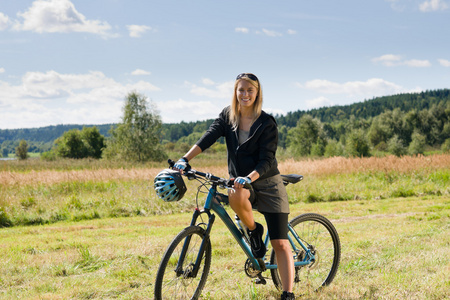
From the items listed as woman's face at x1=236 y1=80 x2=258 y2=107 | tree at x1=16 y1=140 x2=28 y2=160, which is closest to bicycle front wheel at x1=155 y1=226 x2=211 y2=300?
woman's face at x1=236 y1=80 x2=258 y2=107

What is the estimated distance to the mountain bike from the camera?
3.23 m

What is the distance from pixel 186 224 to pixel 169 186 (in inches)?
232

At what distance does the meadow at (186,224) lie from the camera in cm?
422

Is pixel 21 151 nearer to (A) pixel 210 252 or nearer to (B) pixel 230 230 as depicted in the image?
(A) pixel 210 252

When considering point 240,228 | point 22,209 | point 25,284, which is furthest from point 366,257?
point 22,209

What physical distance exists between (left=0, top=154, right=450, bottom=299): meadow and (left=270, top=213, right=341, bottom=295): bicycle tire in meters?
0.17

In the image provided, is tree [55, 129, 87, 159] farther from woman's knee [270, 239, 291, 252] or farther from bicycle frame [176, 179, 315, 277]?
woman's knee [270, 239, 291, 252]

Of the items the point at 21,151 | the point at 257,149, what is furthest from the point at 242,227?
the point at 21,151

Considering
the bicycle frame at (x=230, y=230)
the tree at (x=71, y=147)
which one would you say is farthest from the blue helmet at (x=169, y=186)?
the tree at (x=71, y=147)

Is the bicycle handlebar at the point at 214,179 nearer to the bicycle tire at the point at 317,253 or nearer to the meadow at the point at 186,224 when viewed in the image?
the bicycle tire at the point at 317,253

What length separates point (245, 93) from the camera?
3377 millimetres

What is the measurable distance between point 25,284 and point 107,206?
6516 mm

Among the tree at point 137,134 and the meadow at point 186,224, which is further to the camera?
the tree at point 137,134

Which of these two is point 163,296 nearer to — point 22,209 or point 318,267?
point 318,267
